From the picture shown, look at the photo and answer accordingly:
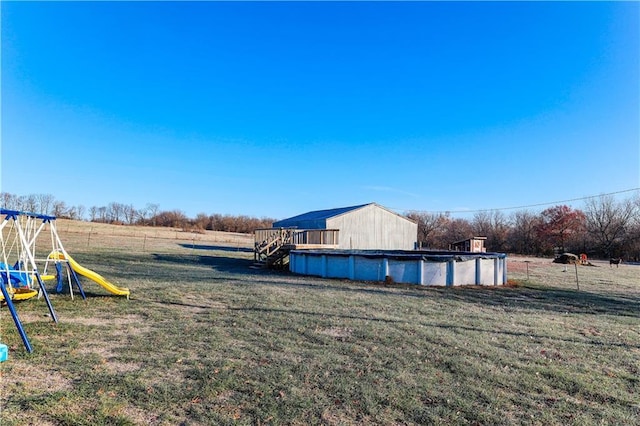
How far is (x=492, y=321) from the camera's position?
26.2ft

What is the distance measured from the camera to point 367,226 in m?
31.5

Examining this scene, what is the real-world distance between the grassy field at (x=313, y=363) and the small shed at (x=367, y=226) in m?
20.2

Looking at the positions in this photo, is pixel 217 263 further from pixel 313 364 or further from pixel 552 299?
pixel 313 364

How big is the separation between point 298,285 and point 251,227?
65646 millimetres

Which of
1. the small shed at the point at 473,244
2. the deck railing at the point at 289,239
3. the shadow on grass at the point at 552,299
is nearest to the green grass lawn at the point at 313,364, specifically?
the shadow on grass at the point at 552,299

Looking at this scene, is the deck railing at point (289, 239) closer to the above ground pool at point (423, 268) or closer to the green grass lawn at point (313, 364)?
the above ground pool at point (423, 268)

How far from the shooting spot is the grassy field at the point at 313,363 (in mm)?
3635

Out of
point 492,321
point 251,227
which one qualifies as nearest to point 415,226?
point 492,321

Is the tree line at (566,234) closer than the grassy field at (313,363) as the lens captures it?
No

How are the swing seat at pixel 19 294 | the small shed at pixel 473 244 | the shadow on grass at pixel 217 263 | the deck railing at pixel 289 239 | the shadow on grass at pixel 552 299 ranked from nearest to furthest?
the swing seat at pixel 19 294 → the shadow on grass at pixel 552 299 → the shadow on grass at pixel 217 263 → the deck railing at pixel 289 239 → the small shed at pixel 473 244

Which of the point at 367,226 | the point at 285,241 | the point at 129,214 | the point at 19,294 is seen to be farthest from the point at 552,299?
the point at 129,214

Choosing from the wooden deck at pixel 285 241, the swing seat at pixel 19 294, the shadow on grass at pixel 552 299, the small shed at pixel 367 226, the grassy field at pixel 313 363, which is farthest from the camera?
the small shed at pixel 367 226

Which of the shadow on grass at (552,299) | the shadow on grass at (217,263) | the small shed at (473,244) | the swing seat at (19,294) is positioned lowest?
the shadow on grass at (552,299)

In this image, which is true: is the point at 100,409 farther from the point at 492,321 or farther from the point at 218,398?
the point at 492,321
